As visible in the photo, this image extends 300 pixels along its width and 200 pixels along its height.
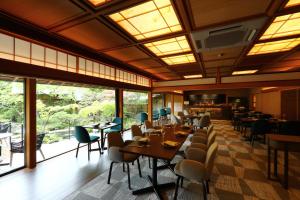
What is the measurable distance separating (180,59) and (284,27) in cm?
232

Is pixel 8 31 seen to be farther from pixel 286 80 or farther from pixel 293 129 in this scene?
pixel 286 80

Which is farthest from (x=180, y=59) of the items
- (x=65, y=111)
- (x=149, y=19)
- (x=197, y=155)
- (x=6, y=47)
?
(x=65, y=111)

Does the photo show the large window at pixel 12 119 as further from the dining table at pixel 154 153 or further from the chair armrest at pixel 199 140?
the chair armrest at pixel 199 140

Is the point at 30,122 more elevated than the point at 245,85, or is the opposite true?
the point at 245,85

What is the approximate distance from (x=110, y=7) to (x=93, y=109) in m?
4.86

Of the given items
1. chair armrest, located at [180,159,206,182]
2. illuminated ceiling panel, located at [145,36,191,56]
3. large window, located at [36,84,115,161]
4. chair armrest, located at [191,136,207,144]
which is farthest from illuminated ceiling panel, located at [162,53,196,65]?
chair armrest, located at [180,159,206,182]

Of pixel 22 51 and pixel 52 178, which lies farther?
pixel 52 178

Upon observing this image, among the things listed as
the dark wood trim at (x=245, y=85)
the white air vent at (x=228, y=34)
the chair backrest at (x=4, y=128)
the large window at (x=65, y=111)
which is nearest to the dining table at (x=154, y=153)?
the white air vent at (x=228, y=34)

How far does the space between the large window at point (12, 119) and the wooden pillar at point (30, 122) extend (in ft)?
0.59

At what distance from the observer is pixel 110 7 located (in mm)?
1899

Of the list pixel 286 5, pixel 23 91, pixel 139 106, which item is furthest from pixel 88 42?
pixel 139 106

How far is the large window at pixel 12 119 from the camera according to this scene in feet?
10.6

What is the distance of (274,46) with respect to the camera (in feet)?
11.3

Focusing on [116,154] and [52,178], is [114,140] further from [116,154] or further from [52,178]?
[52,178]
